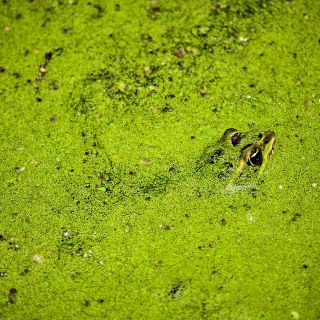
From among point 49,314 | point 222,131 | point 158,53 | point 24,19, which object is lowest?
point 49,314

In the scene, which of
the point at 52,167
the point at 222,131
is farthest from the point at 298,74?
the point at 52,167

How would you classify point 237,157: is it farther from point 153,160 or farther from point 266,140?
point 153,160

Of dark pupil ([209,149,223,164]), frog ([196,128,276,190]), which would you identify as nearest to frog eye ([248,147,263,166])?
frog ([196,128,276,190])

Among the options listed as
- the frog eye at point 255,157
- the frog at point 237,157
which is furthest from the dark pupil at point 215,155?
the frog eye at point 255,157

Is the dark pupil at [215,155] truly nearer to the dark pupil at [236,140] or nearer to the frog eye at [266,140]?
the dark pupil at [236,140]

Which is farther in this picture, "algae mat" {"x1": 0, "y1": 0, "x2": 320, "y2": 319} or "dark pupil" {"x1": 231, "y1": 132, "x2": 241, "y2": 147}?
"dark pupil" {"x1": 231, "y1": 132, "x2": 241, "y2": 147}

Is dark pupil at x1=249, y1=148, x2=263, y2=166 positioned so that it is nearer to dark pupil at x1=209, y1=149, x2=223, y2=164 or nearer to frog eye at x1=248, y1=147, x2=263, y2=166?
frog eye at x1=248, y1=147, x2=263, y2=166

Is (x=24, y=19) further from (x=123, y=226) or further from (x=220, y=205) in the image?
(x=220, y=205)
